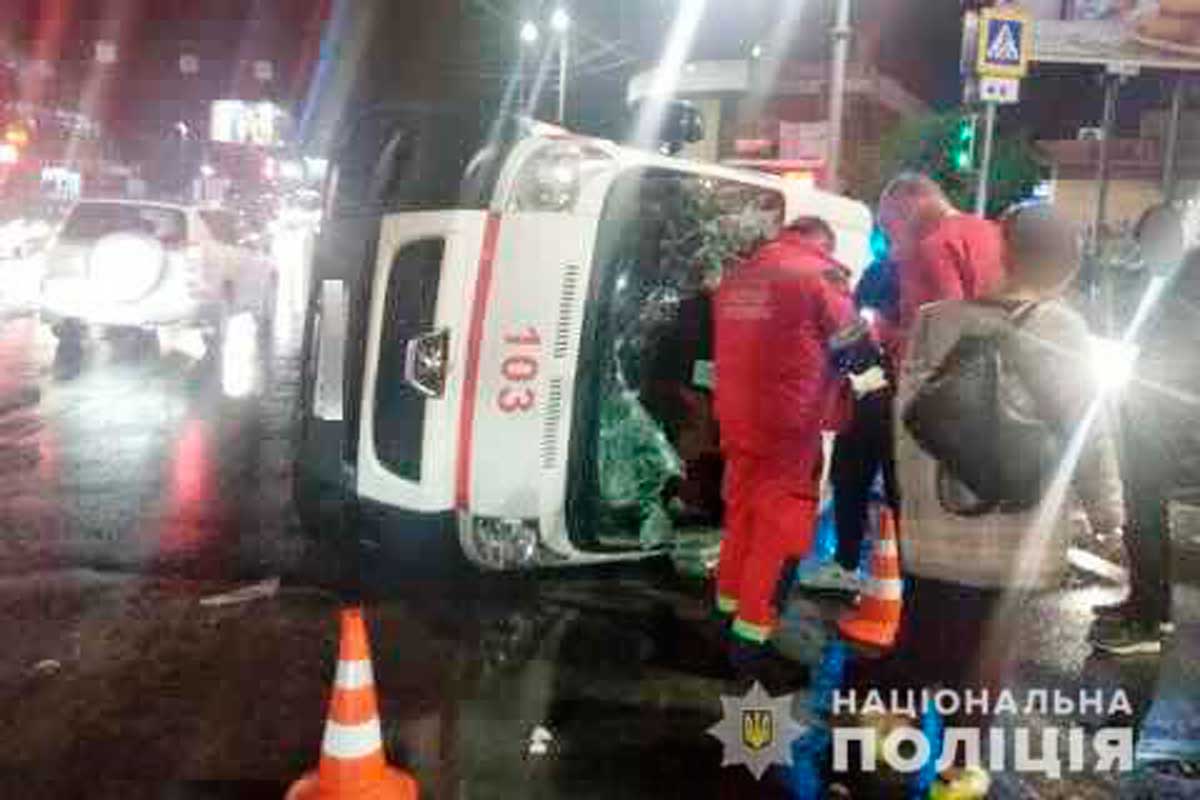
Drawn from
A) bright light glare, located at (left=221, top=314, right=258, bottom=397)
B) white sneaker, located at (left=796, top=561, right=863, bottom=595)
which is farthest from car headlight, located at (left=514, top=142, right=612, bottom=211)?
bright light glare, located at (left=221, top=314, right=258, bottom=397)

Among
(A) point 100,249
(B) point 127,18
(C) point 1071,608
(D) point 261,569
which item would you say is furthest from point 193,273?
(B) point 127,18

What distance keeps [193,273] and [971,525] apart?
11862mm

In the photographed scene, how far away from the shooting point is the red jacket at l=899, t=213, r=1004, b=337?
5.27 m

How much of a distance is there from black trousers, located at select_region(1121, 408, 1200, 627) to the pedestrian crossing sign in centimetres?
703

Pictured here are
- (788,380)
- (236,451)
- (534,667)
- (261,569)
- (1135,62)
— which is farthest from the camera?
(1135,62)

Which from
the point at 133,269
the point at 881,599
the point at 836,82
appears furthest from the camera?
the point at 836,82

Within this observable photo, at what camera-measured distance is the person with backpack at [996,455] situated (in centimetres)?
284

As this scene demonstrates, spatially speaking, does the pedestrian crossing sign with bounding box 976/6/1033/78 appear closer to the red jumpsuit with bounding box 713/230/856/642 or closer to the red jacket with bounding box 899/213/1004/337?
the red jacket with bounding box 899/213/1004/337

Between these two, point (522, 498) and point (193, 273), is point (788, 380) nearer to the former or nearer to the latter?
point (522, 498)

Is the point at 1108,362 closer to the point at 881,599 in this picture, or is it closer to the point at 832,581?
the point at 881,599

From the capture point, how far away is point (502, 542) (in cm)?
511

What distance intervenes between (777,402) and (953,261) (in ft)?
5.50

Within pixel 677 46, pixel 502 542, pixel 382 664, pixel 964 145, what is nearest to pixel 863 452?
pixel 502 542

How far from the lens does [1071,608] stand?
226 inches
